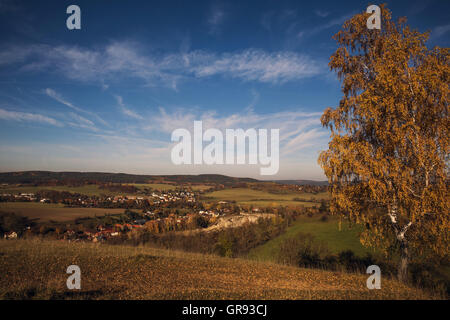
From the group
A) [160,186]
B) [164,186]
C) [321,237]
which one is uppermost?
[160,186]

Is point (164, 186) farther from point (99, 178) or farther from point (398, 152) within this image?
point (398, 152)

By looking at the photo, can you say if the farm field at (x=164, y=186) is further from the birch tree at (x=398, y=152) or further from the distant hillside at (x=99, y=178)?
the birch tree at (x=398, y=152)

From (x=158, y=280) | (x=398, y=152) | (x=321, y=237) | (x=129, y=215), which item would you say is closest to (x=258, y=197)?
(x=321, y=237)

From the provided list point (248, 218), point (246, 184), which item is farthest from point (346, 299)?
point (246, 184)

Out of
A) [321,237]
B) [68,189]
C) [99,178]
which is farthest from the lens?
[99,178]

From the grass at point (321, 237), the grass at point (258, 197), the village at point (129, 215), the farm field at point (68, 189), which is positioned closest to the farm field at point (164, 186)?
the village at point (129, 215)

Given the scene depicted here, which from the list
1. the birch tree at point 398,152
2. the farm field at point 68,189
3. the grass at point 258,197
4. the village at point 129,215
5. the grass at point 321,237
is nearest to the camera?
the birch tree at point 398,152

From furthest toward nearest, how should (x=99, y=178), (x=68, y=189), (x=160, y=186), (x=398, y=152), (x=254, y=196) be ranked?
(x=254, y=196)
(x=160, y=186)
(x=99, y=178)
(x=68, y=189)
(x=398, y=152)
